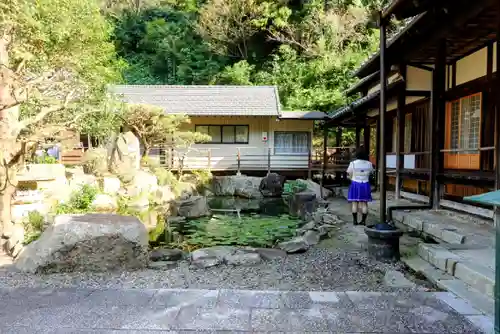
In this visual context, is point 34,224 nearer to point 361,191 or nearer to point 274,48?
point 361,191

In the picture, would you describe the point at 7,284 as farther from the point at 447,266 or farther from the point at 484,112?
the point at 484,112

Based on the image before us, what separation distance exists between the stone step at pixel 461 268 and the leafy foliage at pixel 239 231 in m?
3.36

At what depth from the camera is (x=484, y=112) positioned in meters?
7.71

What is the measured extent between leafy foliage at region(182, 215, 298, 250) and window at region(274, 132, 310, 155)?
976 centimetres

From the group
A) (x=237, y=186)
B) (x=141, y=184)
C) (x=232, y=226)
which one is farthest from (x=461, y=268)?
(x=237, y=186)

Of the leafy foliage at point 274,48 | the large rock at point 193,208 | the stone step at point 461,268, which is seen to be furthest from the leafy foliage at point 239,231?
the leafy foliage at point 274,48

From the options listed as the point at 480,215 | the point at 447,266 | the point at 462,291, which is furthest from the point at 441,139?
the point at 462,291

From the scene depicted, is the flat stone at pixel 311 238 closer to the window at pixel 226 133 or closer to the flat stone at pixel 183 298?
the flat stone at pixel 183 298

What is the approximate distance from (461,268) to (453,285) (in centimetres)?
25

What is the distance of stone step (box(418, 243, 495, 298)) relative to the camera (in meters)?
3.70

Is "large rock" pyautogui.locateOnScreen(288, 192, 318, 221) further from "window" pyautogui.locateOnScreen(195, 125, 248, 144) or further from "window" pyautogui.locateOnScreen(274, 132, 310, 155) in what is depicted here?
"window" pyautogui.locateOnScreen(195, 125, 248, 144)

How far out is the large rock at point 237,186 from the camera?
57.3ft

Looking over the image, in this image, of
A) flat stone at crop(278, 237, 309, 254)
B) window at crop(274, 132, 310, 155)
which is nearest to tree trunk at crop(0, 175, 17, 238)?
flat stone at crop(278, 237, 309, 254)

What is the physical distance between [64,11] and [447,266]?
764 centimetres
